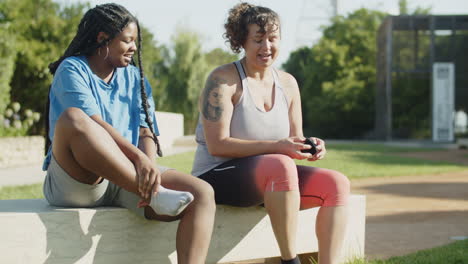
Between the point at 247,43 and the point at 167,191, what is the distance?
92cm

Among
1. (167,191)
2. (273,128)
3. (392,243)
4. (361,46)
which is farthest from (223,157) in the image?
(361,46)

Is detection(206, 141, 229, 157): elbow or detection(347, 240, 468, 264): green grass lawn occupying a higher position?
detection(206, 141, 229, 157): elbow

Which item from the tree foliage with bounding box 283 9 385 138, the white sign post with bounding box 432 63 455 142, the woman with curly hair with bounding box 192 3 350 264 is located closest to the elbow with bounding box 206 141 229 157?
the woman with curly hair with bounding box 192 3 350 264

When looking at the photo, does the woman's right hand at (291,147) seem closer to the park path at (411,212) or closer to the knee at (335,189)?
the knee at (335,189)

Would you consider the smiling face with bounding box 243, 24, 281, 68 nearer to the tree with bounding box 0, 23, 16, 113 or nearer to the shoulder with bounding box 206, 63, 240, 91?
the shoulder with bounding box 206, 63, 240, 91

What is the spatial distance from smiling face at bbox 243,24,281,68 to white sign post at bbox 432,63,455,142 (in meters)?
20.7

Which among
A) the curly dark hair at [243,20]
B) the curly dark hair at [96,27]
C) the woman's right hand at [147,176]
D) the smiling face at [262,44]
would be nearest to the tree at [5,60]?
the curly dark hair at [96,27]

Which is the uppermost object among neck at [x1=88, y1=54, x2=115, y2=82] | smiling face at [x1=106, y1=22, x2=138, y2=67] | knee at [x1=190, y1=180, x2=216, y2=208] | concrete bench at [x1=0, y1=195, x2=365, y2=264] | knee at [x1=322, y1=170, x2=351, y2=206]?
smiling face at [x1=106, y1=22, x2=138, y2=67]

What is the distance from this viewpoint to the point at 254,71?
2.89 m

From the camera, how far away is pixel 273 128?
9.20 feet

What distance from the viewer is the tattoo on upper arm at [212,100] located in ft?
8.97

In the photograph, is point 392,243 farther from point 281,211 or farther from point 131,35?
point 131,35

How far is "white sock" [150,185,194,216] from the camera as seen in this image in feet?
7.39

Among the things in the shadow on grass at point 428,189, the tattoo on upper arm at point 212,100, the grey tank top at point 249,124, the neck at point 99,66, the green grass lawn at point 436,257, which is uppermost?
the neck at point 99,66
